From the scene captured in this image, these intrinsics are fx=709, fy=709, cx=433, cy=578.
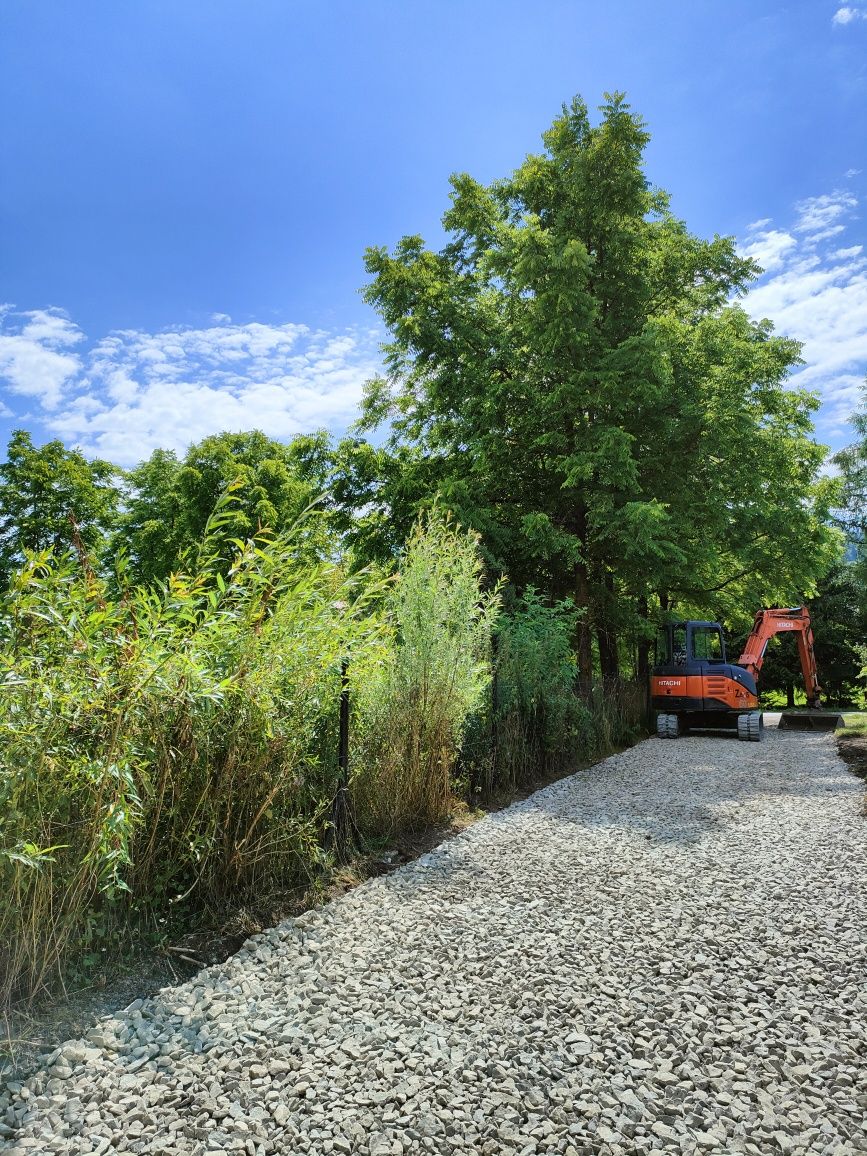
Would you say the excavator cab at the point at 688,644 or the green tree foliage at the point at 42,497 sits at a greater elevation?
the green tree foliage at the point at 42,497

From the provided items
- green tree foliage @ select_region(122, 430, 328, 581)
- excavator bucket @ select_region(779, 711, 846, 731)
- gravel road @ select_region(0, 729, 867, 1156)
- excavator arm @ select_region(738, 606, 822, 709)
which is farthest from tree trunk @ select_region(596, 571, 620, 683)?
gravel road @ select_region(0, 729, 867, 1156)

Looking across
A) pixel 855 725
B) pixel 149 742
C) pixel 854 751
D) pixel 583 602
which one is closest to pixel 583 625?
pixel 583 602

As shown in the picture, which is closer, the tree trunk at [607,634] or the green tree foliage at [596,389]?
the green tree foliage at [596,389]

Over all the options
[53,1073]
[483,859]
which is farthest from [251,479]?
[53,1073]

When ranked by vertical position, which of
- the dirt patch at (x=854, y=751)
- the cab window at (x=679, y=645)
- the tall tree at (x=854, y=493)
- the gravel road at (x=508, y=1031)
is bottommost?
the dirt patch at (x=854, y=751)

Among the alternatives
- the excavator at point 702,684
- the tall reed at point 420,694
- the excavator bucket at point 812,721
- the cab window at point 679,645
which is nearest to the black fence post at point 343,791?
the tall reed at point 420,694

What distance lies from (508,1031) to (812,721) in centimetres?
1480

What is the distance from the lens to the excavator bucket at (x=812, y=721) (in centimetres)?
1439

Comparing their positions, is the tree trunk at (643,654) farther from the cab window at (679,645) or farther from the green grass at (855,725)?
the green grass at (855,725)

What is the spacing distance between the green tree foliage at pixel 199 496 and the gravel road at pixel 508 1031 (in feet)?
52.2

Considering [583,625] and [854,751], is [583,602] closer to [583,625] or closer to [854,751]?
[583,625]

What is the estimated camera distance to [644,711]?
1372cm

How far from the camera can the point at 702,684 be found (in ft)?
40.7

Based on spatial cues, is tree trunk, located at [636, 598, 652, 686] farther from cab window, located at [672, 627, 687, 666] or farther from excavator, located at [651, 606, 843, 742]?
cab window, located at [672, 627, 687, 666]
